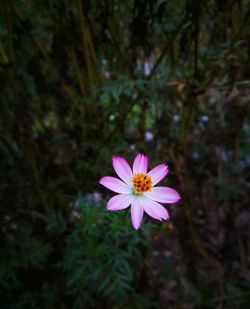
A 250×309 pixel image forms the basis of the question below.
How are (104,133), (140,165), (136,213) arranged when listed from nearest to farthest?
(136,213) < (140,165) < (104,133)

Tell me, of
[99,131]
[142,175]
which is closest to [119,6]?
[99,131]

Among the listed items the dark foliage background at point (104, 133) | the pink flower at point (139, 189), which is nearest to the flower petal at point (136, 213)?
the pink flower at point (139, 189)

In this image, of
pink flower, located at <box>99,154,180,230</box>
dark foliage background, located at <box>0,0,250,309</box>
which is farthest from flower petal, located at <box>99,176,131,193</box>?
dark foliage background, located at <box>0,0,250,309</box>

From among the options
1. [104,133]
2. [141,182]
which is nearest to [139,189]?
[141,182]

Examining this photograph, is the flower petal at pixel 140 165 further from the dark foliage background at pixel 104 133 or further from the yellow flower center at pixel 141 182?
the dark foliage background at pixel 104 133

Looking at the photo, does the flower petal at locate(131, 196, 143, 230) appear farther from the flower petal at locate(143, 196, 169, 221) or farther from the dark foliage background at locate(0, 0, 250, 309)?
the dark foliage background at locate(0, 0, 250, 309)

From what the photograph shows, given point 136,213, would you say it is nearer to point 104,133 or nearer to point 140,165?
point 140,165
